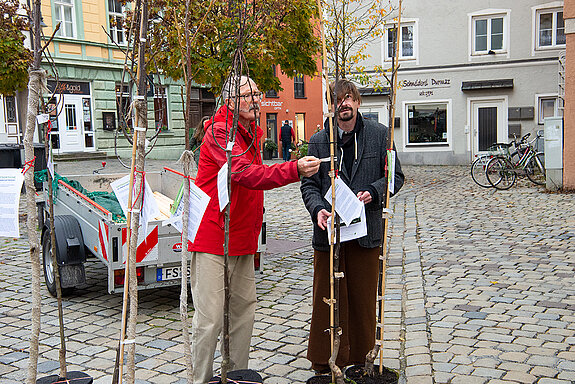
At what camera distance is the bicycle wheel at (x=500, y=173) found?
14836mm

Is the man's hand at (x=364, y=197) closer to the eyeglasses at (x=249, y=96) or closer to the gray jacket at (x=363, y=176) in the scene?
the gray jacket at (x=363, y=176)

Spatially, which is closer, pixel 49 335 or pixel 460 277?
pixel 49 335

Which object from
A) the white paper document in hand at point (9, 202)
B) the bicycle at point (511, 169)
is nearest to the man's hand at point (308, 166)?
the white paper document in hand at point (9, 202)

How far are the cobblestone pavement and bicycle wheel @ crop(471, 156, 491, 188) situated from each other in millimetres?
5620

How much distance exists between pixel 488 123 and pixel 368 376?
2288 cm

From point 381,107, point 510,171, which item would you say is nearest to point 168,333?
point 510,171

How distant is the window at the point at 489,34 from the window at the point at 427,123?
275 cm

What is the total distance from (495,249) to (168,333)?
4816 mm

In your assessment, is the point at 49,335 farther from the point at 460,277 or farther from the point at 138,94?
the point at 460,277

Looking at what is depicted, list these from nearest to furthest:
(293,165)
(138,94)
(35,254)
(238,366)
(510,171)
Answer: (138,94) < (35,254) < (293,165) < (238,366) < (510,171)

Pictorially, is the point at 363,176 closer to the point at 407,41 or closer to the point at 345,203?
the point at 345,203

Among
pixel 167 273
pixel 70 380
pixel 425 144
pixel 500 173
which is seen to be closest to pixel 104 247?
pixel 167 273

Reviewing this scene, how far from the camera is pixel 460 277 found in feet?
21.4

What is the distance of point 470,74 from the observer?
81.1 ft
